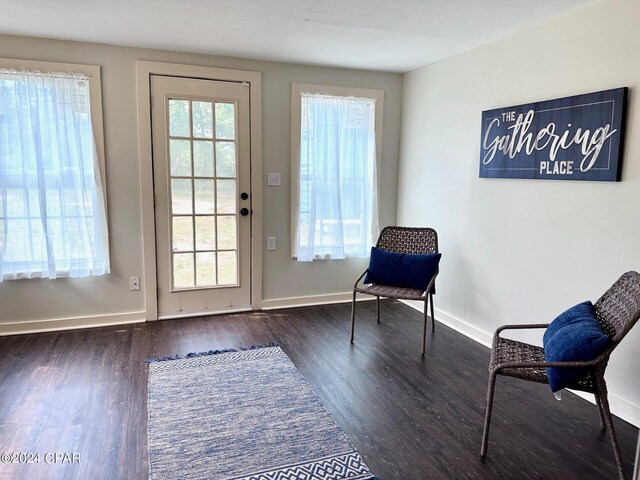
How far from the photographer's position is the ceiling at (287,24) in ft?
8.54

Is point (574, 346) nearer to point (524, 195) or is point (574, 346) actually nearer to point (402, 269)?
point (524, 195)

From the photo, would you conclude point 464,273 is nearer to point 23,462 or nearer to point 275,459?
point 275,459

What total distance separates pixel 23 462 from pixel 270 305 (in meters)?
2.44

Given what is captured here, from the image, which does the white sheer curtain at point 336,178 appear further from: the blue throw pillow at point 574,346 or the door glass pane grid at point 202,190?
the blue throw pillow at point 574,346

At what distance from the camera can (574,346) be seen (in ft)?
6.17

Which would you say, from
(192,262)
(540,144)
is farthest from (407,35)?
(192,262)

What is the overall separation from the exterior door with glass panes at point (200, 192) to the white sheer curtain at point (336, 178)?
55cm

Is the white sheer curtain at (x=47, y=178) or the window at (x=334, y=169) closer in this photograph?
the white sheer curtain at (x=47, y=178)

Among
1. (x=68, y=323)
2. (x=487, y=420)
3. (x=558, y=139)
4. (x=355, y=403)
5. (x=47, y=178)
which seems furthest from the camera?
(x=68, y=323)

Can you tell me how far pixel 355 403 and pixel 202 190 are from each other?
2256 millimetres


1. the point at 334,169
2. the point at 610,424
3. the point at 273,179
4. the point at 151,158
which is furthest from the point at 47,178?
the point at 610,424

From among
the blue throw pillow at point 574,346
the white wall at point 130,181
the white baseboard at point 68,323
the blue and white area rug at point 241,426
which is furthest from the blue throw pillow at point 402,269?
the white baseboard at point 68,323

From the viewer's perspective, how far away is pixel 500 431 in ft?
7.37

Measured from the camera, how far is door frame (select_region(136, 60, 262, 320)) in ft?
11.9
